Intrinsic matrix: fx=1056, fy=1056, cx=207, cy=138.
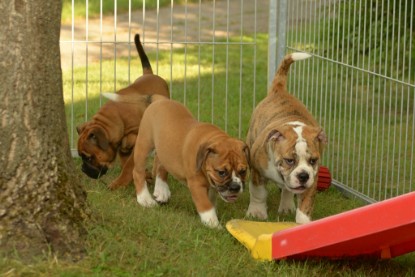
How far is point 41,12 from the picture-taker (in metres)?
5.38

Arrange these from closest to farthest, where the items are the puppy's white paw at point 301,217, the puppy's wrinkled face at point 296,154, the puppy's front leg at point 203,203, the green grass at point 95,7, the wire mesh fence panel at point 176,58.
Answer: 1. the puppy's front leg at point 203,203
2. the puppy's wrinkled face at point 296,154
3. the puppy's white paw at point 301,217
4. the wire mesh fence panel at point 176,58
5. the green grass at point 95,7

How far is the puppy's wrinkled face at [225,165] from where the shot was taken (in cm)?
666

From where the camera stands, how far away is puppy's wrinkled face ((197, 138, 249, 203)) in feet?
21.9

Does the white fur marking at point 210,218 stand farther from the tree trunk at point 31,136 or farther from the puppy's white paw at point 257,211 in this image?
the tree trunk at point 31,136

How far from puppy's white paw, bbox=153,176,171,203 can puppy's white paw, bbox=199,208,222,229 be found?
0.80 meters

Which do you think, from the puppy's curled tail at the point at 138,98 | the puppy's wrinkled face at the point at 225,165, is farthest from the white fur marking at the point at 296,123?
the puppy's curled tail at the point at 138,98

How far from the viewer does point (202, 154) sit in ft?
22.0

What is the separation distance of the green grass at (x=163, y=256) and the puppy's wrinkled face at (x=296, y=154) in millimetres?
532

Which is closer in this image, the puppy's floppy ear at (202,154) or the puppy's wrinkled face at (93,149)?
the puppy's floppy ear at (202,154)

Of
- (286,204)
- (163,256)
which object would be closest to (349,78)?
(286,204)

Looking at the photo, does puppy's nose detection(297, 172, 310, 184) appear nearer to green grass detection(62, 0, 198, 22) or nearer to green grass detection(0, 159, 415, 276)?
green grass detection(0, 159, 415, 276)

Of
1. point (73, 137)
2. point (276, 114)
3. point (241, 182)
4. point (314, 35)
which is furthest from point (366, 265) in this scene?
point (73, 137)

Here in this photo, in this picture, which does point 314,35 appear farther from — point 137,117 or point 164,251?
point 164,251

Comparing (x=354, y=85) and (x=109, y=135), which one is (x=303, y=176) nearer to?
(x=109, y=135)
